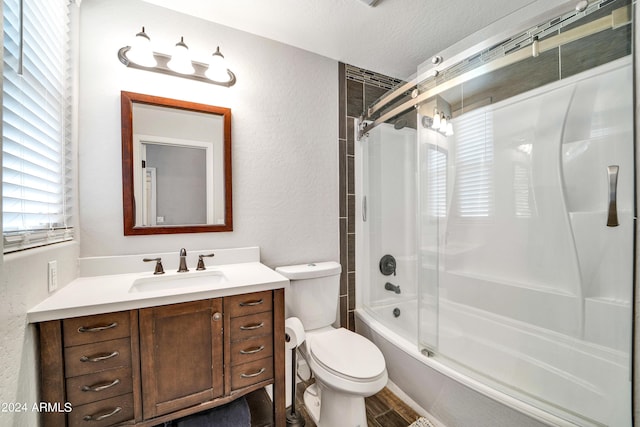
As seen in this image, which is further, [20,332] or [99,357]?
[99,357]

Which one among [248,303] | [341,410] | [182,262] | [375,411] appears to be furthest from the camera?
[375,411]

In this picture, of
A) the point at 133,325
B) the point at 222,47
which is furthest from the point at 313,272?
the point at 222,47

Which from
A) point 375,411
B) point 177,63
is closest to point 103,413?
point 375,411

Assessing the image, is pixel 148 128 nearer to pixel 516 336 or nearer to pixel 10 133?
pixel 10 133

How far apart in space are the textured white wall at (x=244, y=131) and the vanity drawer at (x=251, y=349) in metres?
0.62

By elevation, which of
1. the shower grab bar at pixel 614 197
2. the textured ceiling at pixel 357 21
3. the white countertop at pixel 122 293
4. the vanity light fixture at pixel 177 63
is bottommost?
the white countertop at pixel 122 293

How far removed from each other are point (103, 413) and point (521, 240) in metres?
2.33

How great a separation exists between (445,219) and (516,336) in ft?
2.82

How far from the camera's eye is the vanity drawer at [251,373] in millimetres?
1166

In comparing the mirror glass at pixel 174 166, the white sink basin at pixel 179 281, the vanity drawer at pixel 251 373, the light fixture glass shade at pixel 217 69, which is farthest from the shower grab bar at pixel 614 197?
the light fixture glass shade at pixel 217 69

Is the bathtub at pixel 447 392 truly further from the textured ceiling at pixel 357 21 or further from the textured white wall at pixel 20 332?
the textured ceiling at pixel 357 21

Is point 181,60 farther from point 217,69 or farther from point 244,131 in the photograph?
point 244,131

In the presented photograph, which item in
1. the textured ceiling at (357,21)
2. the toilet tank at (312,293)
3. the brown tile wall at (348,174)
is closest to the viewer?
the textured ceiling at (357,21)

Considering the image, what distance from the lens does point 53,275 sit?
3.32ft
